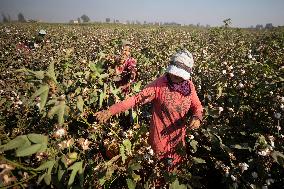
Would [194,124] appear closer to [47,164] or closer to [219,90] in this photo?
A: [219,90]

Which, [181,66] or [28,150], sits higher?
[181,66]

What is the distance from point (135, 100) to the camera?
2.50 metres

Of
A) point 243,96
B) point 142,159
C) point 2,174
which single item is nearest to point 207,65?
point 243,96

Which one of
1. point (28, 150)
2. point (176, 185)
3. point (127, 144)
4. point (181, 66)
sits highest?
point (181, 66)

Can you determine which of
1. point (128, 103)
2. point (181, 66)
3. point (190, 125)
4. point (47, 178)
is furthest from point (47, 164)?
point (181, 66)

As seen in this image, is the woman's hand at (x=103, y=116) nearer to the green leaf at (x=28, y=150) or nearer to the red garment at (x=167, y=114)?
the red garment at (x=167, y=114)

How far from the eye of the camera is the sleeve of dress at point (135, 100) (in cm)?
237

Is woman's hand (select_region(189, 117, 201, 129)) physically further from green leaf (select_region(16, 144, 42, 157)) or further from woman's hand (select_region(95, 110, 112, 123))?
green leaf (select_region(16, 144, 42, 157))

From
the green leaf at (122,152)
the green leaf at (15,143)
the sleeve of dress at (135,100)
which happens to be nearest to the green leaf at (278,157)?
the green leaf at (122,152)

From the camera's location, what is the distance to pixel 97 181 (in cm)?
174

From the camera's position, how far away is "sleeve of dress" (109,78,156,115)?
237 centimetres

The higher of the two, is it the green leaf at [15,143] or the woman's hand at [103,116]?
the green leaf at [15,143]

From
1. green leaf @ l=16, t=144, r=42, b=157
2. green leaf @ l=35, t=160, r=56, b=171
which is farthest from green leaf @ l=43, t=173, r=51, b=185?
green leaf @ l=16, t=144, r=42, b=157

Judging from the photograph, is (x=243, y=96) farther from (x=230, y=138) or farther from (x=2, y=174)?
(x=2, y=174)
